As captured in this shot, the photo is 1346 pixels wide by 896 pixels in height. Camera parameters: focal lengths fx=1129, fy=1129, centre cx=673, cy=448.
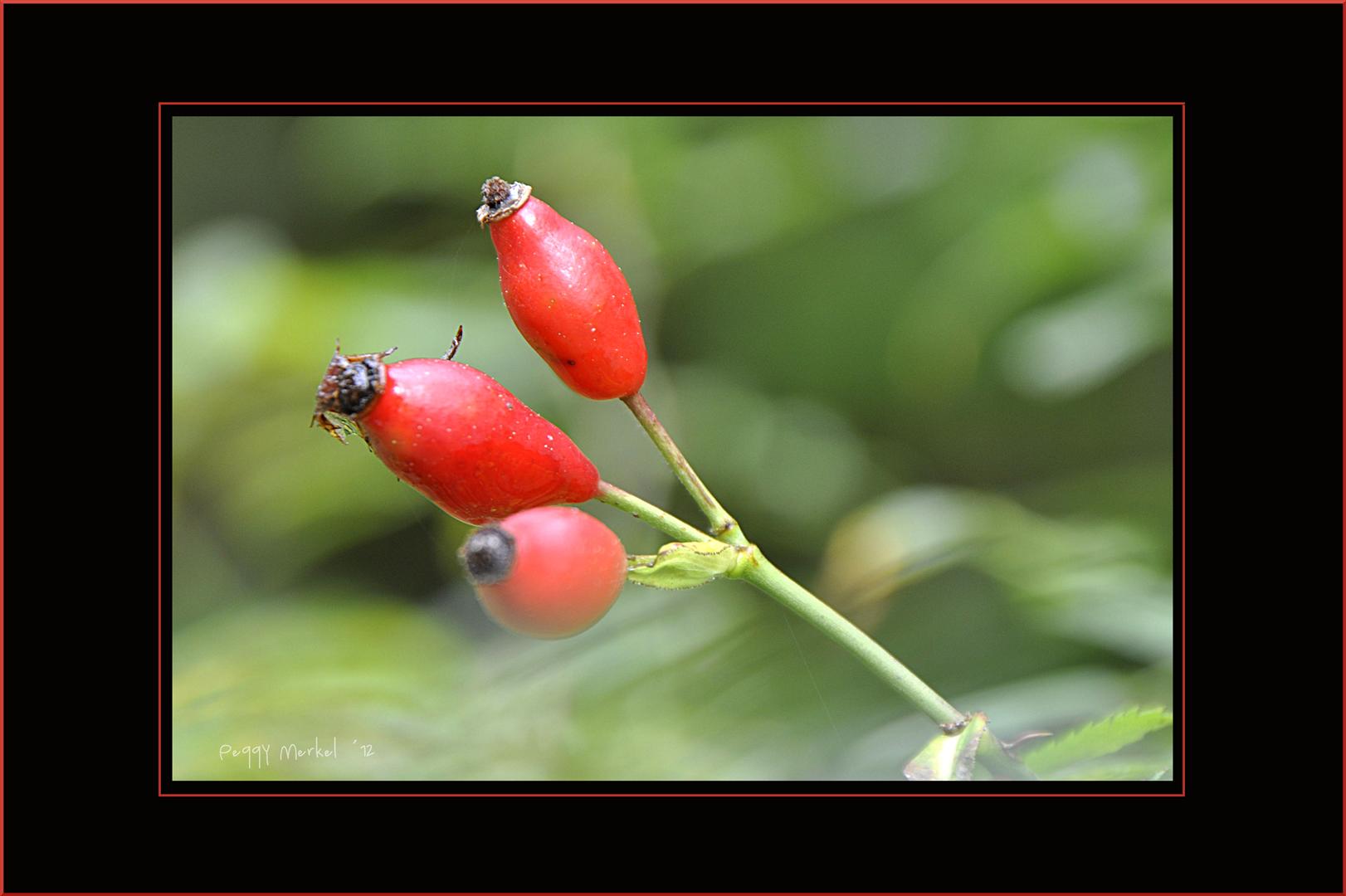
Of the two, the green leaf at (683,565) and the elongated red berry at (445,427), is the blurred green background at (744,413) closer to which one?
the green leaf at (683,565)

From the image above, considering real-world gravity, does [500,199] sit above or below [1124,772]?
above

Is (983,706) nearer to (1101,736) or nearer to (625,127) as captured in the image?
(1101,736)

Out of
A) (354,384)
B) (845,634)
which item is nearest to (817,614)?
(845,634)

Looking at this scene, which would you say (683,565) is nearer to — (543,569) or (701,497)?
(701,497)

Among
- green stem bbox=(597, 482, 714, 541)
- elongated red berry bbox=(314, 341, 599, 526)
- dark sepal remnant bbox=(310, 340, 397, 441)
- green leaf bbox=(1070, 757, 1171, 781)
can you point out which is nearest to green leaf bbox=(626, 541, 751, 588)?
green stem bbox=(597, 482, 714, 541)

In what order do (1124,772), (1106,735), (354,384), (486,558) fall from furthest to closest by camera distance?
(1124,772) < (1106,735) < (354,384) < (486,558)

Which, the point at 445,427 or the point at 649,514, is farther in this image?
the point at 649,514

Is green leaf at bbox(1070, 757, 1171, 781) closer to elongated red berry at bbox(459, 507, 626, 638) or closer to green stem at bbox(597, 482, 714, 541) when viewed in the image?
green stem at bbox(597, 482, 714, 541)
